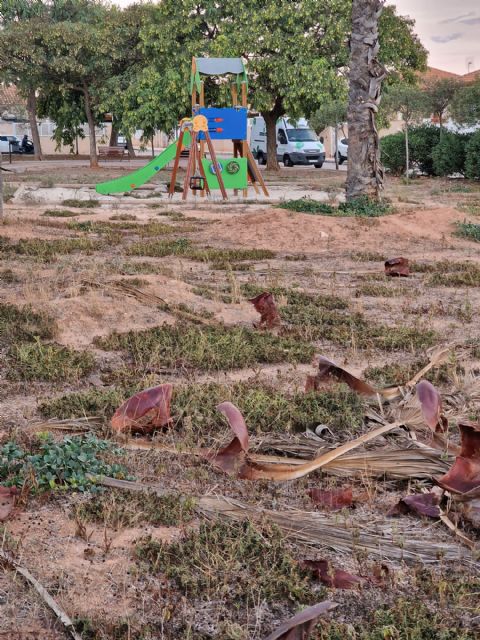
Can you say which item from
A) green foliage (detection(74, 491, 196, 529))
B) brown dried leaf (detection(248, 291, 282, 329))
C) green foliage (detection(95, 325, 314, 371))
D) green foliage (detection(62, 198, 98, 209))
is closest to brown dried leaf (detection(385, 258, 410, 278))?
brown dried leaf (detection(248, 291, 282, 329))

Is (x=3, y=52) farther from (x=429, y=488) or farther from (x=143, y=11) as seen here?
(x=429, y=488)

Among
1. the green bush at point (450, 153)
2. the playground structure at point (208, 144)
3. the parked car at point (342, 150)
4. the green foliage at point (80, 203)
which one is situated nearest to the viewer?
the green foliage at point (80, 203)

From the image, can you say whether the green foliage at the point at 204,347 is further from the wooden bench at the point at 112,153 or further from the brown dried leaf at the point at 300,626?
the wooden bench at the point at 112,153

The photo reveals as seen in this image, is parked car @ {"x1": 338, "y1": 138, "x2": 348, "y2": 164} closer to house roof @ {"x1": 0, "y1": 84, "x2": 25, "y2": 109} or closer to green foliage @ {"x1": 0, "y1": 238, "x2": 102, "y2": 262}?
green foliage @ {"x1": 0, "y1": 238, "x2": 102, "y2": 262}

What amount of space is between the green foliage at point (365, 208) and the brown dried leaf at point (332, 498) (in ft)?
35.6

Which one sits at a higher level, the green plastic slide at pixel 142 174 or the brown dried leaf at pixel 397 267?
the green plastic slide at pixel 142 174

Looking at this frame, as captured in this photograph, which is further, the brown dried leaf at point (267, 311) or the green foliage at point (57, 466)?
the brown dried leaf at point (267, 311)

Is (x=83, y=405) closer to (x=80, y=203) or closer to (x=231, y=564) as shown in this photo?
(x=231, y=564)

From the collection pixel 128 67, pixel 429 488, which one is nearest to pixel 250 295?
pixel 429 488

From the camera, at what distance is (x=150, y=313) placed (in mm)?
6398

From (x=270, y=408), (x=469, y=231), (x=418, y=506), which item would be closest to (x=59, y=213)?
(x=469, y=231)

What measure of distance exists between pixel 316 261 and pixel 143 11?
22735 millimetres

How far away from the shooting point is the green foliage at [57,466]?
10.7 ft

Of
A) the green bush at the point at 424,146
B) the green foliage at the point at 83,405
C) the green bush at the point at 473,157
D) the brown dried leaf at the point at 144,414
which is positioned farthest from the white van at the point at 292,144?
the brown dried leaf at the point at 144,414
